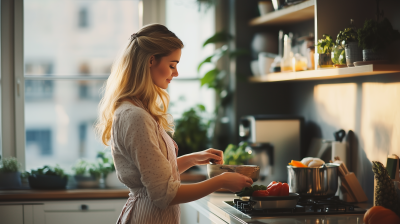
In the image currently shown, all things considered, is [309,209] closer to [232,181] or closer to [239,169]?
[239,169]

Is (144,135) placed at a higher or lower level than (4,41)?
lower

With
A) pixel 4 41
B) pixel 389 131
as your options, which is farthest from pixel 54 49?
pixel 389 131

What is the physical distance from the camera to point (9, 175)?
2.89 meters

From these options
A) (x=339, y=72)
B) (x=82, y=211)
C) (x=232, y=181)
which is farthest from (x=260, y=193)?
(x=82, y=211)

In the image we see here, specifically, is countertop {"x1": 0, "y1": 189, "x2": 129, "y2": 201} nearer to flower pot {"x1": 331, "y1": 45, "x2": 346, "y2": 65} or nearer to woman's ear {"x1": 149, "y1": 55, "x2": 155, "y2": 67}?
woman's ear {"x1": 149, "y1": 55, "x2": 155, "y2": 67}

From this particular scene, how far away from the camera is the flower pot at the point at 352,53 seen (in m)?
1.90

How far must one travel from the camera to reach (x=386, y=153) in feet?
6.86

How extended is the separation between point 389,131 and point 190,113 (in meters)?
1.54

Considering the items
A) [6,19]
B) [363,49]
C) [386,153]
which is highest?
[6,19]

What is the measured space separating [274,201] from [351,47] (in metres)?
0.78

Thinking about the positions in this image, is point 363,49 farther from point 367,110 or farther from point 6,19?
point 6,19

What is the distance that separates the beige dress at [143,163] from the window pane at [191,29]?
188 centimetres

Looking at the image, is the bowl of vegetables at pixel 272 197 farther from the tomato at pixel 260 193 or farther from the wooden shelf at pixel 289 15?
the wooden shelf at pixel 289 15

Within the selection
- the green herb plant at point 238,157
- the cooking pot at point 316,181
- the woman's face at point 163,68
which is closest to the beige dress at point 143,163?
the woman's face at point 163,68
